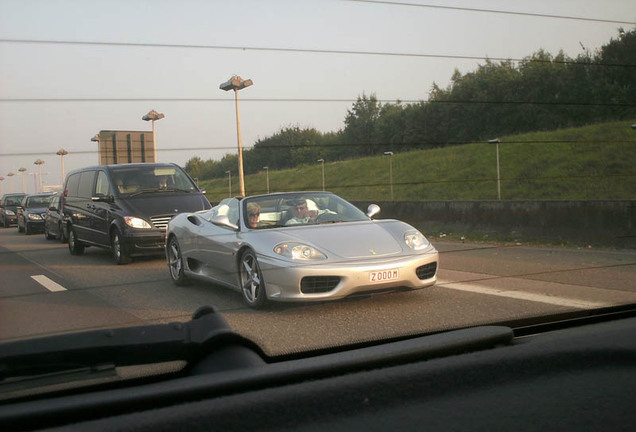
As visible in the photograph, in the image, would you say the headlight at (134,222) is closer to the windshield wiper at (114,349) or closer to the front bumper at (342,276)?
the front bumper at (342,276)

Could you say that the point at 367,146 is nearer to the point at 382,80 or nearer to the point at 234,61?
the point at 382,80

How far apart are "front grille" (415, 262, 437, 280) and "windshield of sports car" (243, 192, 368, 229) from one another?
2.61 ft

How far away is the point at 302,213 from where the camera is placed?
4.25 m

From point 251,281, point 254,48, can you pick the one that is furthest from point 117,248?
point 254,48

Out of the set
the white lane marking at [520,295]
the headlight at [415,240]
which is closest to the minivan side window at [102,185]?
the white lane marking at [520,295]

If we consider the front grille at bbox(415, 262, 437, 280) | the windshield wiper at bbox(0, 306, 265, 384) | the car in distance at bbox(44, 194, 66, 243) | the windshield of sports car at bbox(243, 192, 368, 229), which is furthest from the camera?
the front grille at bbox(415, 262, 437, 280)

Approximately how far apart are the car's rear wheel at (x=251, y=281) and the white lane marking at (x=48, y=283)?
761 millimetres

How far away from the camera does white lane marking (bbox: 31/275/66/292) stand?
208 cm

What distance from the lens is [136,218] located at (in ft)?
8.66

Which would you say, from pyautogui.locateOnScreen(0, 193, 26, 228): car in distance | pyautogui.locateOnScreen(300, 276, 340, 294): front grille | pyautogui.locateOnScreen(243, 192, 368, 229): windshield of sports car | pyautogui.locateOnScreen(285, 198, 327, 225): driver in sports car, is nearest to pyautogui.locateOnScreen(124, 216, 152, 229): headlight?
pyautogui.locateOnScreen(0, 193, 26, 228): car in distance

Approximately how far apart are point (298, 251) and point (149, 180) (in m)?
1.12

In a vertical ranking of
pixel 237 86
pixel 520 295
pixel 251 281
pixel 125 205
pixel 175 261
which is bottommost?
pixel 520 295

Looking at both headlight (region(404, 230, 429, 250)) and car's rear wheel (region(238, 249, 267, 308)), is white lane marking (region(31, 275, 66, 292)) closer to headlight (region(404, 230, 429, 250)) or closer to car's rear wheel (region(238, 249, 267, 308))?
car's rear wheel (region(238, 249, 267, 308))

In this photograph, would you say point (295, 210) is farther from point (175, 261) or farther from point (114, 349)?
point (114, 349)
